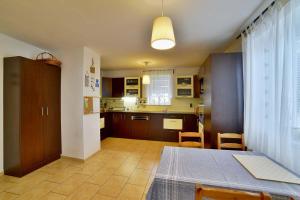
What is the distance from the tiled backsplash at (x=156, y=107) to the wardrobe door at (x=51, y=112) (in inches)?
99.0

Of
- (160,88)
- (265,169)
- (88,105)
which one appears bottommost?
(265,169)

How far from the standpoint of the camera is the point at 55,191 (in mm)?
2072

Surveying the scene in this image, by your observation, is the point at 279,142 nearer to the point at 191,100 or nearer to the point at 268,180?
the point at 268,180

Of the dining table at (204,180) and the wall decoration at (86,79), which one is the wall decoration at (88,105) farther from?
the dining table at (204,180)

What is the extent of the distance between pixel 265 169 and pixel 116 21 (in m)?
2.37

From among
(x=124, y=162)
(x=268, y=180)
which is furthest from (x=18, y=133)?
(x=268, y=180)

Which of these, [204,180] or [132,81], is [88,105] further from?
[204,180]

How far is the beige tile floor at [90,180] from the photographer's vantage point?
2002 millimetres

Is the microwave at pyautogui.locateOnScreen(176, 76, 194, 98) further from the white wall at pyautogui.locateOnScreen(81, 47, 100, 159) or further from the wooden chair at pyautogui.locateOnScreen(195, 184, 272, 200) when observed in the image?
the wooden chair at pyautogui.locateOnScreen(195, 184, 272, 200)

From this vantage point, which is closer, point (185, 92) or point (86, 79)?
point (86, 79)

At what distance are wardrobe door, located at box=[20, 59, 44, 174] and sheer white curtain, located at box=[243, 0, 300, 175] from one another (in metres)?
3.54

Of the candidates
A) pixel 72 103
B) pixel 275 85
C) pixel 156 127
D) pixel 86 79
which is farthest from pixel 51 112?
pixel 275 85

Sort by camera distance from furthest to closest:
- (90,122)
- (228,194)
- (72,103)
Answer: (90,122)
(72,103)
(228,194)

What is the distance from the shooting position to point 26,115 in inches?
97.5
